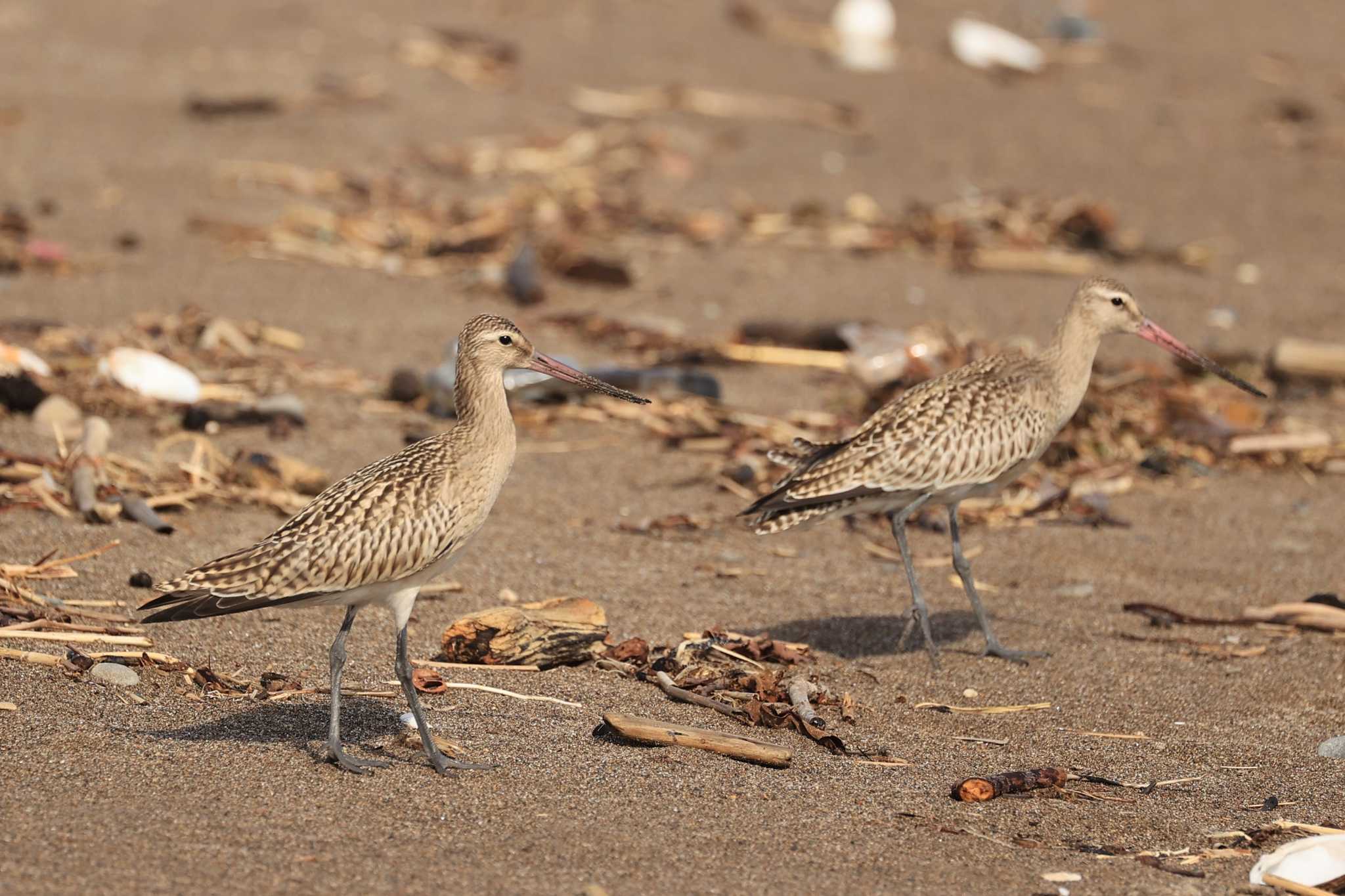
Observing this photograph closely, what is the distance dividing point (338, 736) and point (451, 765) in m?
0.38

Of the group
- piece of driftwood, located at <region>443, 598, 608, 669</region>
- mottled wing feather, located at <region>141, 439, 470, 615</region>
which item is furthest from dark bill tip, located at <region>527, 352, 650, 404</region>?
piece of driftwood, located at <region>443, 598, 608, 669</region>

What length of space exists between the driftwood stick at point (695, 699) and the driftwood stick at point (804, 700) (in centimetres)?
22

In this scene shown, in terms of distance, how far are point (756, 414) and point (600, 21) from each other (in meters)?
10.8

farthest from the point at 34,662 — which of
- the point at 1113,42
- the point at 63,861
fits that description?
the point at 1113,42

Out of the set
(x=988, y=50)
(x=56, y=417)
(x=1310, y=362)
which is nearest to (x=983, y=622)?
(x=1310, y=362)

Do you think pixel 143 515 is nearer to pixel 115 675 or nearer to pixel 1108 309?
pixel 115 675

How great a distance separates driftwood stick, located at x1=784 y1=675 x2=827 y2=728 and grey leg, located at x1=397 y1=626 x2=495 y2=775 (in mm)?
1243

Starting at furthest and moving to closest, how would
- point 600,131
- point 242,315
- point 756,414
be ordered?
1. point 600,131
2. point 242,315
3. point 756,414

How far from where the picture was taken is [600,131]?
1588 centimetres

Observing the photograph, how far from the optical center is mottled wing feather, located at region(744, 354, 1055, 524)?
24.1 ft

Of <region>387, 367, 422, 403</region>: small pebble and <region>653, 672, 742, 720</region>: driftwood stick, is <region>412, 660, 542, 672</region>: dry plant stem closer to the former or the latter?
<region>653, 672, 742, 720</region>: driftwood stick

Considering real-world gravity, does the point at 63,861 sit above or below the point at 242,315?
above

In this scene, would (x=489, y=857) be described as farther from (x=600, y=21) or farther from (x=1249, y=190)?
(x=600, y=21)

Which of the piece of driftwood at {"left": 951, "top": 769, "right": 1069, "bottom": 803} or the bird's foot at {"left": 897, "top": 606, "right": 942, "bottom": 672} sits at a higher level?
the piece of driftwood at {"left": 951, "top": 769, "right": 1069, "bottom": 803}
